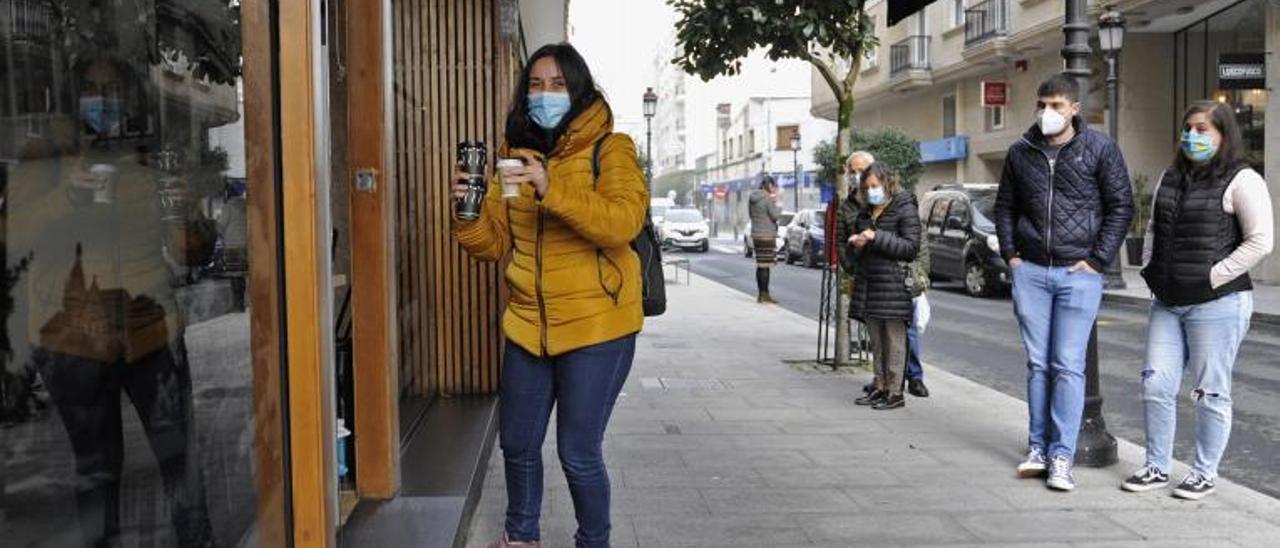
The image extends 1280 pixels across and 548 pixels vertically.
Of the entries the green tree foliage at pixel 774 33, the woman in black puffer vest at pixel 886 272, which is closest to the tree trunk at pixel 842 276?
the green tree foliage at pixel 774 33

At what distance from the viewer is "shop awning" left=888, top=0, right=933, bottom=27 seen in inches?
238

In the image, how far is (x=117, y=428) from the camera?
9.53 feet

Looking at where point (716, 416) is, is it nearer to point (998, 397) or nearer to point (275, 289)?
point (998, 397)

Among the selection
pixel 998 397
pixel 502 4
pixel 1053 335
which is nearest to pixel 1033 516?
pixel 1053 335

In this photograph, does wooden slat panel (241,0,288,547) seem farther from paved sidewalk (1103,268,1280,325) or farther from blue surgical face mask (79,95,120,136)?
paved sidewalk (1103,268,1280,325)

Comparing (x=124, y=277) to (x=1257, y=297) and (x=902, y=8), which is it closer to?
(x=902, y=8)

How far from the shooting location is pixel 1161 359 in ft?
16.9

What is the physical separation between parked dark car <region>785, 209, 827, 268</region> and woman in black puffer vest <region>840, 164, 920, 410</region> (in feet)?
59.3

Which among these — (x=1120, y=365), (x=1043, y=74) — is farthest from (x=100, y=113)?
(x=1043, y=74)

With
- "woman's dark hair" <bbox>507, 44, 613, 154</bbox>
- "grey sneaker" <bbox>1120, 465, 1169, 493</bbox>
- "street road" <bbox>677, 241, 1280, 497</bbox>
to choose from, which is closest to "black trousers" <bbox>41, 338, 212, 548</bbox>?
"woman's dark hair" <bbox>507, 44, 613, 154</bbox>

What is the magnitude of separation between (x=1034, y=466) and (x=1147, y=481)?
0.50 meters

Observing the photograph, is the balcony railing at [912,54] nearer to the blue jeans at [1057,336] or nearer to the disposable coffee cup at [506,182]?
the blue jeans at [1057,336]

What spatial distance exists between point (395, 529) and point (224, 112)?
1744 mm

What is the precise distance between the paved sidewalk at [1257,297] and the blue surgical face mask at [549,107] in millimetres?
11655
